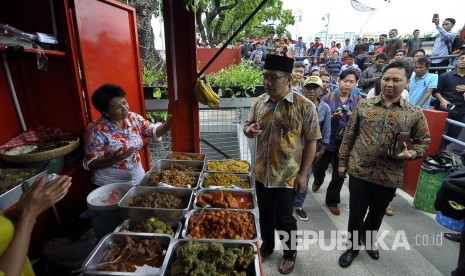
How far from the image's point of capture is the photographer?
11.6ft

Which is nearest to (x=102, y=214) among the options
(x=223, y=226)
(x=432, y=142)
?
(x=223, y=226)

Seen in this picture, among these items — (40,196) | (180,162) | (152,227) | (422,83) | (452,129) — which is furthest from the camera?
(422,83)

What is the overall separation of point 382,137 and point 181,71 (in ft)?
7.84

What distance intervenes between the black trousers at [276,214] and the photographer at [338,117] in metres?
1.47

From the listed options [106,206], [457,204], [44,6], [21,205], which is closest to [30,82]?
[44,6]

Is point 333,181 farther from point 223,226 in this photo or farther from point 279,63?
point 223,226

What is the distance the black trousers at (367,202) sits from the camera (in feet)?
8.38

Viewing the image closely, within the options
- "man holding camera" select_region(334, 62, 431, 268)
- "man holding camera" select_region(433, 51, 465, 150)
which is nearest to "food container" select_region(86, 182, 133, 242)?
"man holding camera" select_region(334, 62, 431, 268)

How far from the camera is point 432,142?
4.11 meters

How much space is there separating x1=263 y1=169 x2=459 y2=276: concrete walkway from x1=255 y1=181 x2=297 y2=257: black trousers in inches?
10.5

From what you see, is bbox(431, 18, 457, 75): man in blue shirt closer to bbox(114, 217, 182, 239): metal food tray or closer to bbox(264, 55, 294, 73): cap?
bbox(264, 55, 294, 73): cap

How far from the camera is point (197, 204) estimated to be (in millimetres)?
2129

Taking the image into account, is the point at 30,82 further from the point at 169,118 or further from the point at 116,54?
the point at 169,118

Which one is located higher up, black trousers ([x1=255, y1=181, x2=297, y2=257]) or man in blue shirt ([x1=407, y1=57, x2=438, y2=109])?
man in blue shirt ([x1=407, y1=57, x2=438, y2=109])
